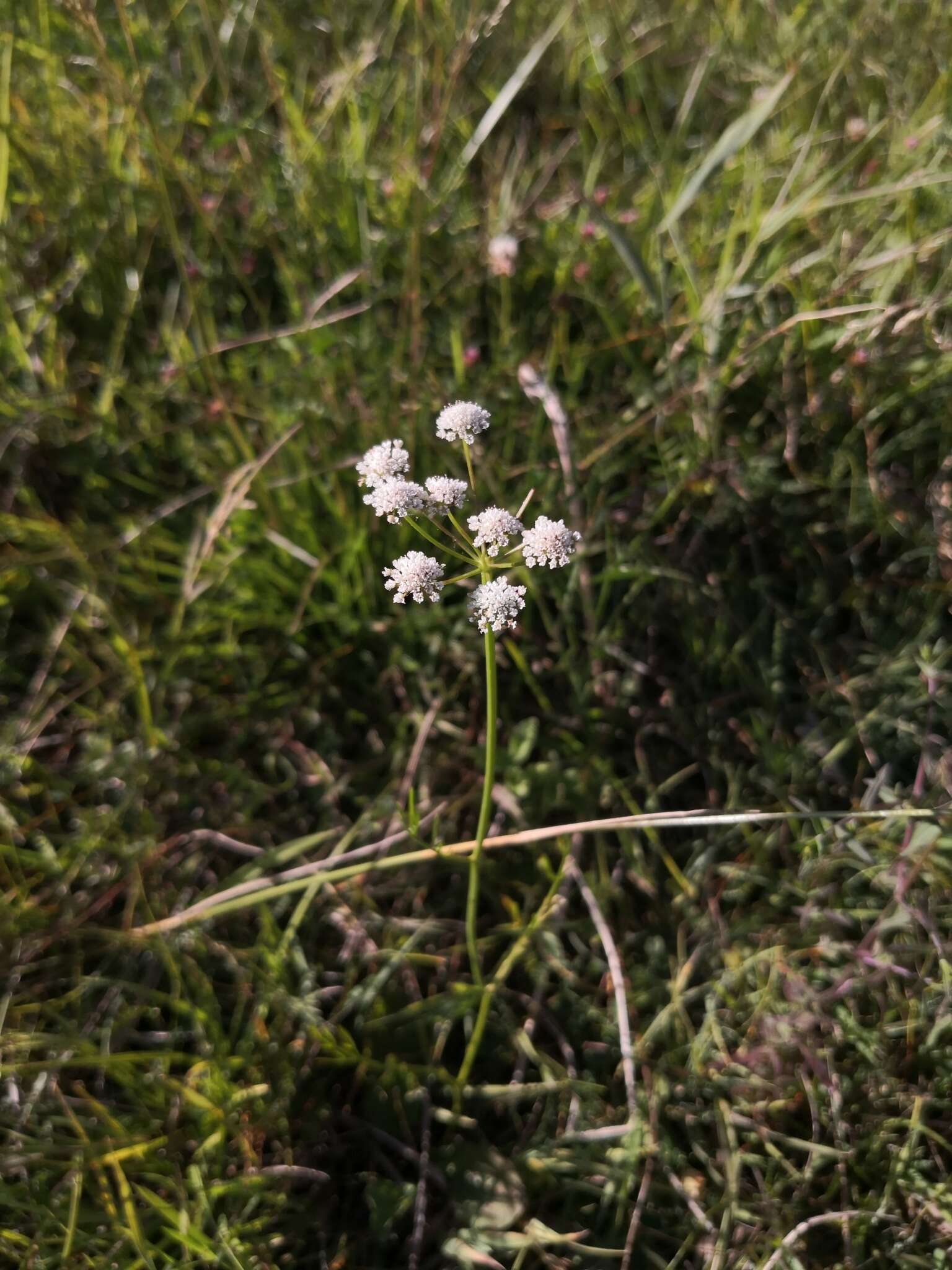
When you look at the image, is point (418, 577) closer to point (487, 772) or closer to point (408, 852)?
point (487, 772)

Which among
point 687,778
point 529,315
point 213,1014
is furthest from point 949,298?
point 213,1014

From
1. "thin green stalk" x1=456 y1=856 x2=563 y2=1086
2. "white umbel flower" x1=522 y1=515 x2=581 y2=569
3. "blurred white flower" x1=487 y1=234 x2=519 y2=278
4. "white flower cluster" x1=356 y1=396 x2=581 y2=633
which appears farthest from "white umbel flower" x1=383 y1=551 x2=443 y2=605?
"blurred white flower" x1=487 y1=234 x2=519 y2=278

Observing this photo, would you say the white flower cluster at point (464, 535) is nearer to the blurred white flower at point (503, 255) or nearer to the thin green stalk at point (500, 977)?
the thin green stalk at point (500, 977)

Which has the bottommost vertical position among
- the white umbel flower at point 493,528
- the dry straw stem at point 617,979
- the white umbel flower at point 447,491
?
the dry straw stem at point 617,979

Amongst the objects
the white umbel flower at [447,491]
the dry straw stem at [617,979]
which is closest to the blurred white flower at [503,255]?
the white umbel flower at [447,491]

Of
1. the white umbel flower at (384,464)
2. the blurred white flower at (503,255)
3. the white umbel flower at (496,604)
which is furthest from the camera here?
the blurred white flower at (503,255)

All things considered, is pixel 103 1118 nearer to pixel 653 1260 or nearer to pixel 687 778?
pixel 653 1260

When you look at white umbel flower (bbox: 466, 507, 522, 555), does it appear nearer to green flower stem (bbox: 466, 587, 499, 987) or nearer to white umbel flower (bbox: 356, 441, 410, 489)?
green flower stem (bbox: 466, 587, 499, 987)
